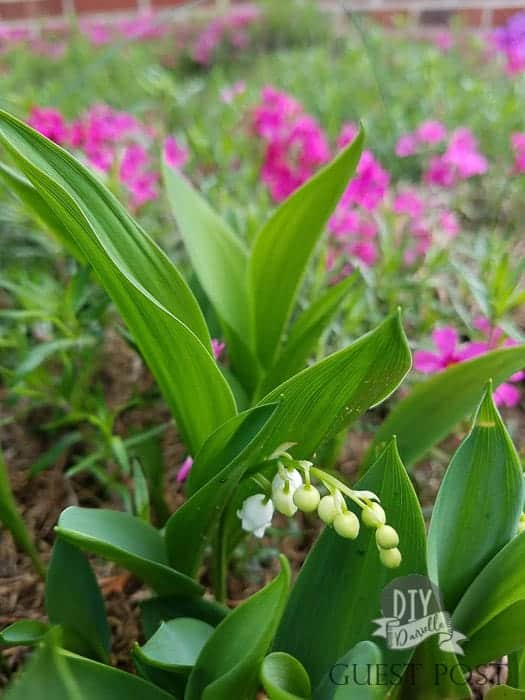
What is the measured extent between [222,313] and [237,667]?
372mm

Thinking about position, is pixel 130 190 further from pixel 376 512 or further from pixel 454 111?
pixel 454 111

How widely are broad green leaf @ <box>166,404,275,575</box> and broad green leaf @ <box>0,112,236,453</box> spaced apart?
0.19 ft

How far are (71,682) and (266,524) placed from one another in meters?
0.21

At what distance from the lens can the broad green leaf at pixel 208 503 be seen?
482mm

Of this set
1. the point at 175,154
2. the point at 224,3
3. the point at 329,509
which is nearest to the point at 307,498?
the point at 329,509

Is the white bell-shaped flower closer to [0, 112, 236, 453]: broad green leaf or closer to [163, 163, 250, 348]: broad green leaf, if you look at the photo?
[0, 112, 236, 453]: broad green leaf

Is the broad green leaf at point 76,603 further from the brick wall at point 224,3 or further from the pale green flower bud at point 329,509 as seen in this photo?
the brick wall at point 224,3

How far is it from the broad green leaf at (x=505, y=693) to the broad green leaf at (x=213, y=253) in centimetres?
39

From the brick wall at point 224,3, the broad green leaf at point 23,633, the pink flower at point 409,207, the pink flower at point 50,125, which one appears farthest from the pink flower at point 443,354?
the brick wall at point 224,3

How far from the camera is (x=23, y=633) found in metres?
0.53

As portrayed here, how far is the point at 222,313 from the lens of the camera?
2.33 feet

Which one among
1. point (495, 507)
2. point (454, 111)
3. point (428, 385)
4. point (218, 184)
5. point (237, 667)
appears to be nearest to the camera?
point (237, 667)

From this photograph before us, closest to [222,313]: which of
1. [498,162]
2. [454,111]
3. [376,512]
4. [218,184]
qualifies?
[376,512]

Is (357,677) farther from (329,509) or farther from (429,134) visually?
(429,134)
